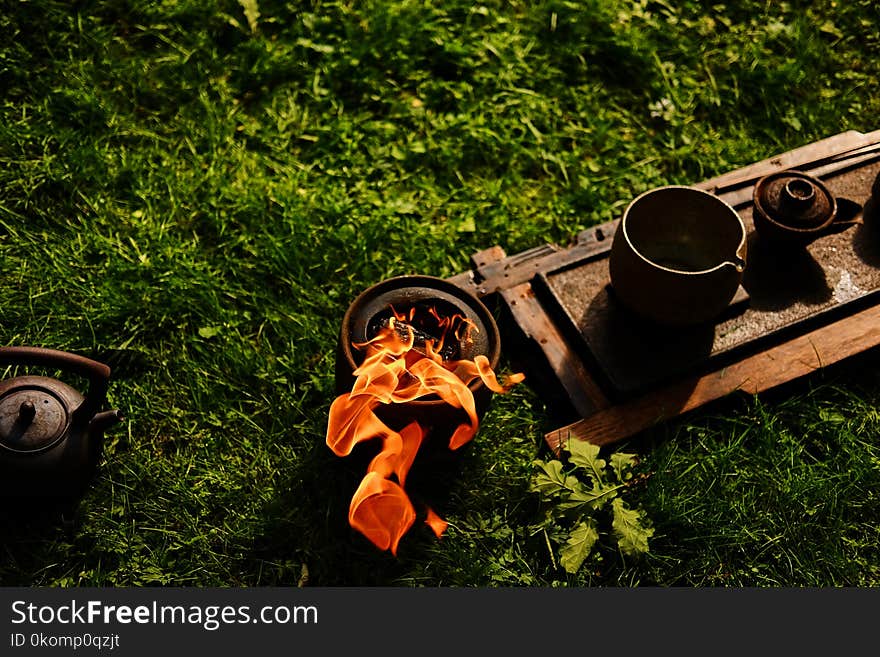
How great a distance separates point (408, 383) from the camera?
320 cm

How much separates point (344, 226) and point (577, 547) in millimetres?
1703

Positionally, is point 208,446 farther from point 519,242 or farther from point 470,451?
point 519,242

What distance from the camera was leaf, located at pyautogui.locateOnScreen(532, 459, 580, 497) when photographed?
351 cm

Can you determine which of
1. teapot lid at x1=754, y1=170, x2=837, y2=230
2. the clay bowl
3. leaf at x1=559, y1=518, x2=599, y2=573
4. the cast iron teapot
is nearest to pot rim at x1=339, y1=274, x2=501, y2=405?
the clay bowl

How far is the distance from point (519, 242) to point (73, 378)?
6.32 feet

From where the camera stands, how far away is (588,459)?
3521 mm

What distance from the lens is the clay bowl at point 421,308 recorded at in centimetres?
321

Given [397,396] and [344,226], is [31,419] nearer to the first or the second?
[397,396]

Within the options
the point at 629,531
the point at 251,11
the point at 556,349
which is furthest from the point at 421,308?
the point at 251,11

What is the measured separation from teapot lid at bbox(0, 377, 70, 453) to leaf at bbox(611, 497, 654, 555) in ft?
6.33

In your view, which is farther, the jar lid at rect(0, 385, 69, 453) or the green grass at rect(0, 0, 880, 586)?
the green grass at rect(0, 0, 880, 586)

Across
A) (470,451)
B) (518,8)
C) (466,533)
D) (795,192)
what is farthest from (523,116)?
(466,533)

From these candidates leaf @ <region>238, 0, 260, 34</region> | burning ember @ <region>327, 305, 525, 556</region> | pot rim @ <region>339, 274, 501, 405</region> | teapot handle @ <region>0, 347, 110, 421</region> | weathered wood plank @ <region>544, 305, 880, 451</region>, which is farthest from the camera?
leaf @ <region>238, 0, 260, 34</region>

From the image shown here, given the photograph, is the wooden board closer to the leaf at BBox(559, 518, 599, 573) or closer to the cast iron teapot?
the leaf at BBox(559, 518, 599, 573)
